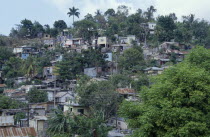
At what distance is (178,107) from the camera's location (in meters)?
10.9

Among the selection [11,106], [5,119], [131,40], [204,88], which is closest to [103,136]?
[5,119]

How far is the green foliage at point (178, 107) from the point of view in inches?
418

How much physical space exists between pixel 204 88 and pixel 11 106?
18.0 metres

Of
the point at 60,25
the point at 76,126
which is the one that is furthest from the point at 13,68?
the point at 76,126

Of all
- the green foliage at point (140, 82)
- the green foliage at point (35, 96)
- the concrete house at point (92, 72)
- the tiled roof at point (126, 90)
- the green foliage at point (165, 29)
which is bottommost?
the green foliage at point (35, 96)

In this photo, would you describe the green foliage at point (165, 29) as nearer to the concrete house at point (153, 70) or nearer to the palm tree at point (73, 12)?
the concrete house at point (153, 70)

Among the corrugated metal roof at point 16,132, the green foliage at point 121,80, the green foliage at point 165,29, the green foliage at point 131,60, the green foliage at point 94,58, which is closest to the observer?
the corrugated metal roof at point 16,132

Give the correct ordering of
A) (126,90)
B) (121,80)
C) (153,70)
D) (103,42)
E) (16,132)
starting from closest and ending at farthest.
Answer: (16,132), (126,90), (121,80), (153,70), (103,42)

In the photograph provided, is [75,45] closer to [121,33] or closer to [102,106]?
[121,33]

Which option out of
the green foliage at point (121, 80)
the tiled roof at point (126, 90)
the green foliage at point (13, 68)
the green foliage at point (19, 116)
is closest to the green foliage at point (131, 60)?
the green foliage at point (121, 80)

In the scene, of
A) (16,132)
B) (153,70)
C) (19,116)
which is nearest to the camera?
(16,132)

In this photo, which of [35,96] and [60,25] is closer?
[35,96]

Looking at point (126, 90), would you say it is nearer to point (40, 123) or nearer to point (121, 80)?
point (121, 80)

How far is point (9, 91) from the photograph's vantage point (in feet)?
113
